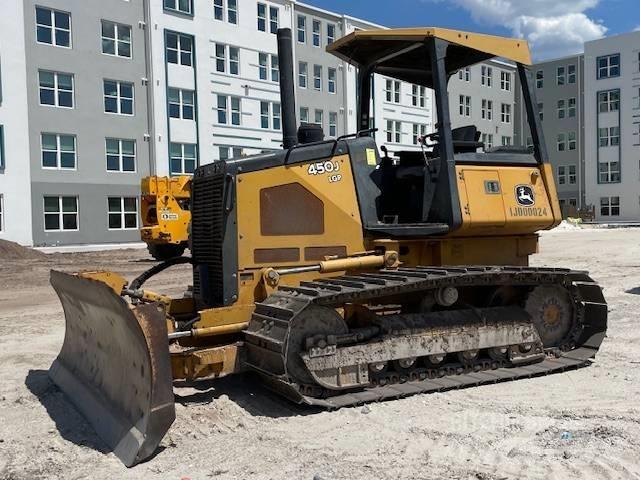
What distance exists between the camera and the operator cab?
21.8 ft

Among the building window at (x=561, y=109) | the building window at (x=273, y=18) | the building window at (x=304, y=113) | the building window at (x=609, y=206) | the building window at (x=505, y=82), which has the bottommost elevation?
the building window at (x=609, y=206)

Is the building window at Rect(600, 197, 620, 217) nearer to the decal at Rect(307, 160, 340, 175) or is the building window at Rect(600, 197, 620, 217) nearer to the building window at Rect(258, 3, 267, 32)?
the building window at Rect(258, 3, 267, 32)

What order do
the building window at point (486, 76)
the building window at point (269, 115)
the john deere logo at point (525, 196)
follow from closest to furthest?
the john deere logo at point (525, 196)
the building window at point (269, 115)
the building window at point (486, 76)

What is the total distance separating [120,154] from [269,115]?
35.1 ft

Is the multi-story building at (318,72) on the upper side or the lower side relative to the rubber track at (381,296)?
upper

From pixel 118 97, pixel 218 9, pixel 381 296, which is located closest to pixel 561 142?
pixel 218 9

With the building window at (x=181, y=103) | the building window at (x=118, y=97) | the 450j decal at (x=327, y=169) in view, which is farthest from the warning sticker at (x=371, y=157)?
the building window at (x=181, y=103)

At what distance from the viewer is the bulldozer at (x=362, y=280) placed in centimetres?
574

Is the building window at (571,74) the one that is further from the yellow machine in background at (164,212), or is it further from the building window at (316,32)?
the yellow machine in background at (164,212)

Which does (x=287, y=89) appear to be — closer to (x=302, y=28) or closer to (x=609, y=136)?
(x=302, y=28)

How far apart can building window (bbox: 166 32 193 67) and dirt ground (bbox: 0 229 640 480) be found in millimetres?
32812

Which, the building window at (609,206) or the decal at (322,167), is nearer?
the decal at (322,167)

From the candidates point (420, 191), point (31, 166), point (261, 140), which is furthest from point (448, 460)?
point (261, 140)

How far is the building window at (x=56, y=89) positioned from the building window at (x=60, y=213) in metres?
4.59
